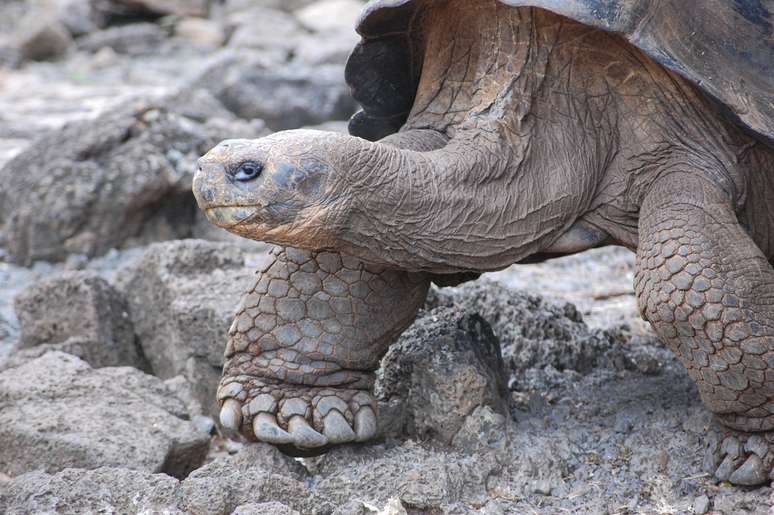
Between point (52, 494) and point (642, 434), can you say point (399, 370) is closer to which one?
point (642, 434)

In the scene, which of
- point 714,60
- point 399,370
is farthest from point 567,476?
point 714,60

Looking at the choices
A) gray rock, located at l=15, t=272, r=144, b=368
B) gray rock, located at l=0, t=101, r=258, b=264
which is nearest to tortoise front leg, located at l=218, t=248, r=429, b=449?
gray rock, located at l=15, t=272, r=144, b=368

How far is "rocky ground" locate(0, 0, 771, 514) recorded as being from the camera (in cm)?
283

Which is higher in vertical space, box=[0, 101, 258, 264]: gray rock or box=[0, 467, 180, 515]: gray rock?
box=[0, 467, 180, 515]: gray rock

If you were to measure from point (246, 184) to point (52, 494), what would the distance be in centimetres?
80

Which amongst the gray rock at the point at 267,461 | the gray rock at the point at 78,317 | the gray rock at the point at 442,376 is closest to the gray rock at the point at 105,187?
the gray rock at the point at 78,317

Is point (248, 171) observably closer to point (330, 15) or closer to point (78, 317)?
point (78, 317)

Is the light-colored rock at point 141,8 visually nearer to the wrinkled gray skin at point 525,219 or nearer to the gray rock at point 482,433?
the wrinkled gray skin at point 525,219

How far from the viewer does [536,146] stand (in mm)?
3055

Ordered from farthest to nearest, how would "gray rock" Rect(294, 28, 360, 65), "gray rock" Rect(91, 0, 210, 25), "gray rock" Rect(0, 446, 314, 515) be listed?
"gray rock" Rect(91, 0, 210, 25) < "gray rock" Rect(294, 28, 360, 65) < "gray rock" Rect(0, 446, 314, 515)

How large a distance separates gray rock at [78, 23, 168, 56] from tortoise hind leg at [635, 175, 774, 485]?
32.2ft

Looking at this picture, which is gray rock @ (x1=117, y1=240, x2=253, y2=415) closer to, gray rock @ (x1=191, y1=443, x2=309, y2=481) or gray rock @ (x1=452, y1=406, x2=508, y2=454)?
gray rock @ (x1=191, y1=443, x2=309, y2=481)

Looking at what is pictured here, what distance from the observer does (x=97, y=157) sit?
17.6ft

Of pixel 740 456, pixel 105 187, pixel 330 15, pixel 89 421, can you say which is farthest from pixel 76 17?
pixel 740 456
